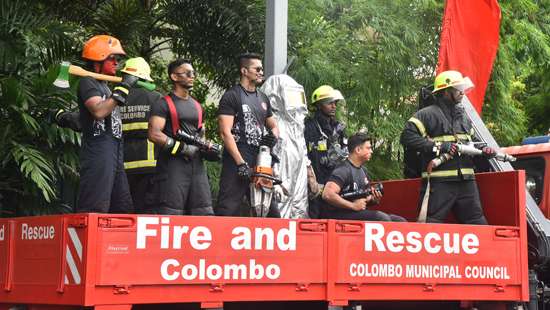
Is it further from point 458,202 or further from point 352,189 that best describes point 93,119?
point 458,202

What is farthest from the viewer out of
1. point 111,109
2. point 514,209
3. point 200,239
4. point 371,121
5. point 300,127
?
point 371,121

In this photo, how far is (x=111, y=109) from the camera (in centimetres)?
675

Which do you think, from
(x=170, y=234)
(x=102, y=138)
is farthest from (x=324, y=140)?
(x=170, y=234)

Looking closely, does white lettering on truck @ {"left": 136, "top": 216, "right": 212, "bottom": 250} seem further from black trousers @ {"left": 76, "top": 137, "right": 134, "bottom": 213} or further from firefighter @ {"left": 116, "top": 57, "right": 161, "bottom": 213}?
firefighter @ {"left": 116, "top": 57, "right": 161, "bottom": 213}

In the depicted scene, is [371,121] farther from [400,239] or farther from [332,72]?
[400,239]

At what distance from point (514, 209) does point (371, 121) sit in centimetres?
550

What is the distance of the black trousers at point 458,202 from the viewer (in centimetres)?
822

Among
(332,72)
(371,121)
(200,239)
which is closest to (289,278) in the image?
(200,239)

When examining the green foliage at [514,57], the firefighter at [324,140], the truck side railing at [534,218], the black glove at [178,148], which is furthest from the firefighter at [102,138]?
the green foliage at [514,57]

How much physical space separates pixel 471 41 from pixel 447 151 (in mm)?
3159

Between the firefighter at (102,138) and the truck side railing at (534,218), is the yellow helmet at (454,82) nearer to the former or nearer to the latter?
the truck side railing at (534,218)

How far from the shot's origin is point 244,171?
729 centimetres

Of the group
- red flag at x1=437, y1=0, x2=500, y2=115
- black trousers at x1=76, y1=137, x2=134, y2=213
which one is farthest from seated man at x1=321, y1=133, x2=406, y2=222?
red flag at x1=437, y1=0, x2=500, y2=115

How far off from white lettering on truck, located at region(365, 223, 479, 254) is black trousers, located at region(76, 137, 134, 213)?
1790 mm
